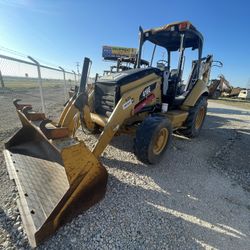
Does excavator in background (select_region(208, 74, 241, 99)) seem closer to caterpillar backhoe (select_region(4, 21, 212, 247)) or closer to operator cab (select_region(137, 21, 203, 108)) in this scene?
operator cab (select_region(137, 21, 203, 108))

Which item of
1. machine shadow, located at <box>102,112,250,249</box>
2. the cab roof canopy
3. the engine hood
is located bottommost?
machine shadow, located at <box>102,112,250,249</box>

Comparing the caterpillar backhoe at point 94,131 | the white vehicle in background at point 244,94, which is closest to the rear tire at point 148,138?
the caterpillar backhoe at point 94,131

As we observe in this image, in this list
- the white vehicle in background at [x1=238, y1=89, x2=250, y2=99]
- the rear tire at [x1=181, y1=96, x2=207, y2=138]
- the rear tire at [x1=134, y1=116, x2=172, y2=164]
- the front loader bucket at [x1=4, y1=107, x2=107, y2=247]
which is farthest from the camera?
the white vehicle in background at [x1=238, y1=89, x2=250, y2=99]

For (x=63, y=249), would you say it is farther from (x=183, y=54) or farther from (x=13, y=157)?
(x=183, y=54)

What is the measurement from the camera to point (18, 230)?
1.98 metres

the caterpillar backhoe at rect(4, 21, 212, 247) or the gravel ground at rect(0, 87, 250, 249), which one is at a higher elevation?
the caterpillar backhoe at rect(4, 21, 212, 247)

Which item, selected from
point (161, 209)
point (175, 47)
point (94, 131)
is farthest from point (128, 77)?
point (175, 47)

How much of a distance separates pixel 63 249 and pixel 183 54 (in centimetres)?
453

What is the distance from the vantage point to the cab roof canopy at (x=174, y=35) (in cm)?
411

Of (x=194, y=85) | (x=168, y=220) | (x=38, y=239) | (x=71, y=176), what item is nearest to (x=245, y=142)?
(x=194, y=85)

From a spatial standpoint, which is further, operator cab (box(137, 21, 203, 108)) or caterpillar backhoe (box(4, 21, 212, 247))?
operator cab (box(137, 21, 203, 108))

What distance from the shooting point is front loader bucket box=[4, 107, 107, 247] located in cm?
190

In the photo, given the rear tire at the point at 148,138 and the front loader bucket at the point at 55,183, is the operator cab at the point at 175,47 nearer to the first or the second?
the rear tire at the point at 148,138

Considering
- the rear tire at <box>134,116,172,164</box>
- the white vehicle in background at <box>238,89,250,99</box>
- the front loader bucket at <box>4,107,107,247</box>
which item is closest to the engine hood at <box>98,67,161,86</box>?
the rear tire at <box>134,116,172,164</box>
